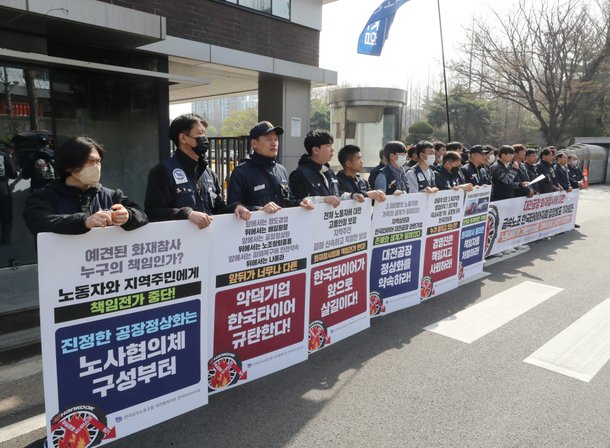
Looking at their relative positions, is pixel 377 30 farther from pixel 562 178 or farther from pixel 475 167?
pixel 475 167

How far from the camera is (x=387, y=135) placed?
17844 millimetres

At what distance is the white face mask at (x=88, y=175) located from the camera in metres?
2.68

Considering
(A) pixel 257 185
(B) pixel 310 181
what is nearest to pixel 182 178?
(A) pixel 257 185

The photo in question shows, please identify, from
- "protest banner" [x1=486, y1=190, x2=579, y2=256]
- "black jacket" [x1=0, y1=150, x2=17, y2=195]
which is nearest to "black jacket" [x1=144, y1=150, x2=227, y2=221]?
"black jacket" [x1=0, y1=150, x2=17, y2=195]

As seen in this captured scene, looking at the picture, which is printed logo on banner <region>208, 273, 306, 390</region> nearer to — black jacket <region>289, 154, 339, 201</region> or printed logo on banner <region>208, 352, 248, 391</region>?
printed logo on banner <region>208, 352, 248, 391</region>

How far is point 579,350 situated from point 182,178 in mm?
3912

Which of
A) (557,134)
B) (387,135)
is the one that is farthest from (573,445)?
(557,134)

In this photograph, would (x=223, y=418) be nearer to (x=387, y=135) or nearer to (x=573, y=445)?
(x=573, y=445)

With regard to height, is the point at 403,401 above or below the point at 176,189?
below

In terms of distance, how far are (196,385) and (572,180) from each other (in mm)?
11148

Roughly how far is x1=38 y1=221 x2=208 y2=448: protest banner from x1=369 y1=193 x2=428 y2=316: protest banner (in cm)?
215

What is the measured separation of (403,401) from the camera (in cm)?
334

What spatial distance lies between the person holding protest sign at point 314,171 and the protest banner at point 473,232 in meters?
2.47

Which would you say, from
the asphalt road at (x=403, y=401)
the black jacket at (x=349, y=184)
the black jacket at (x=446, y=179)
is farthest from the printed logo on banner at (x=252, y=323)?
the black jacket at (x=446, y=179)
